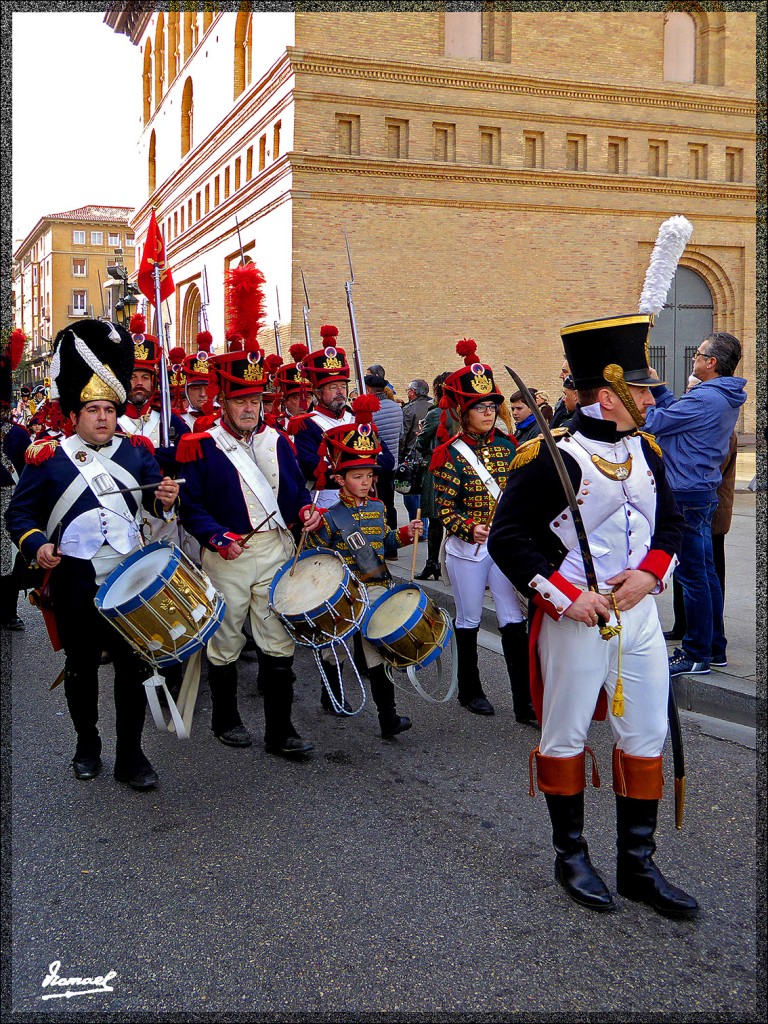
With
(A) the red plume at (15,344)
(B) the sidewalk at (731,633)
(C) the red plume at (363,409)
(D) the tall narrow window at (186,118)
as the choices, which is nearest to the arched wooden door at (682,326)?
(B) the sidewalk at (731,633)

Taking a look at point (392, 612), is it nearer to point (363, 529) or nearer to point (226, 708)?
point (363, 529)

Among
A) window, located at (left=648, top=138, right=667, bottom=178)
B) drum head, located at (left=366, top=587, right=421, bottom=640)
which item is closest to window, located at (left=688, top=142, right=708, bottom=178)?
window, located at (left=648, top=138, right=667, bottom=178)

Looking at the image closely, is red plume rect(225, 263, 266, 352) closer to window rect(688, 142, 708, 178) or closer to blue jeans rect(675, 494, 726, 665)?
blue jeans rect(675, 494, 726, 665)

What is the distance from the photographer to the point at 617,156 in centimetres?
2808

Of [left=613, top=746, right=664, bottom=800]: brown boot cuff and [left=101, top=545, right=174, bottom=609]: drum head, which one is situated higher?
[left=101, top=545, right=174, bottom=609]: drum head

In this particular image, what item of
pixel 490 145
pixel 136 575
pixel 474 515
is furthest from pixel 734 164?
pixel 136 575

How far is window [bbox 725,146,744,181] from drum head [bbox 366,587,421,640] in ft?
93.4

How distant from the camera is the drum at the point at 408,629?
489cm

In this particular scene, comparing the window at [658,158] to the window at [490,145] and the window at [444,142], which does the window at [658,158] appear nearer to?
the window at [490,145]

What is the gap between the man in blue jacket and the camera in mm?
6172

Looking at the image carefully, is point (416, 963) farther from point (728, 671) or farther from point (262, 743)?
point (728, 671)

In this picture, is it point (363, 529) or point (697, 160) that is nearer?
point (363, 529)

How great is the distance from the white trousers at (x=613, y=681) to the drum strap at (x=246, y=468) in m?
2.20

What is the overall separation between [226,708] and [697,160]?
93.6 feet
